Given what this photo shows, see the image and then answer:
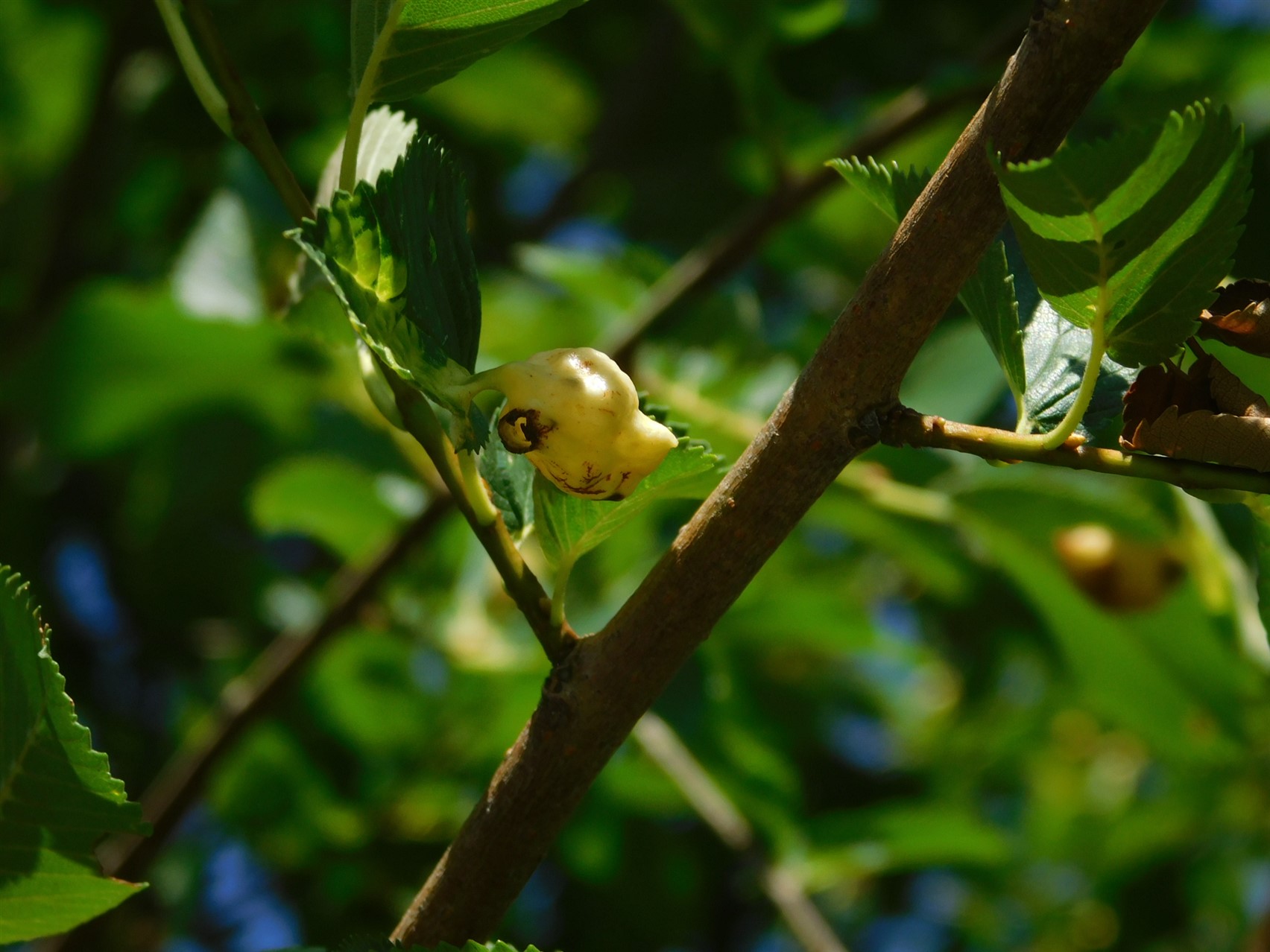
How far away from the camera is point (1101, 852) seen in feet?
7.32

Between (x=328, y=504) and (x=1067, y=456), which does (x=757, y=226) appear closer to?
(x=328, y=504)

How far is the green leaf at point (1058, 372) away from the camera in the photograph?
1.60ft

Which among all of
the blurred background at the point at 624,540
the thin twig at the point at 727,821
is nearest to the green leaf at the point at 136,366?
the blurred background at the point at 624,540

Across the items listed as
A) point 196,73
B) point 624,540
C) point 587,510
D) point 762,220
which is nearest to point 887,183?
point 587,510

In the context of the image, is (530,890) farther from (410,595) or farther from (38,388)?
(38,388)

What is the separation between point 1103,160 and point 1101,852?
210 cm

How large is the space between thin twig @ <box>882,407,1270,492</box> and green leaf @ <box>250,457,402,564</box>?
0.90 metres

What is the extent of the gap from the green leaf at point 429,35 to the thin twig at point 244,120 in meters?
0.04

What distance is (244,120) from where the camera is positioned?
504 millimetres

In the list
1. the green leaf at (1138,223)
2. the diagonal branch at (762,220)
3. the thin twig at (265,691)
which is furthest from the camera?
the diagonal branch at (762,220)

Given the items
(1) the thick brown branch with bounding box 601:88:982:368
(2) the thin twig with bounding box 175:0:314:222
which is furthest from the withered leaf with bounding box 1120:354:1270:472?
(1) the thick brown branch with bounding box 601:88:982:368

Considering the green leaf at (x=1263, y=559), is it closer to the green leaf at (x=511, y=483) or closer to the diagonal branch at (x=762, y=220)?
the green leaf at (x=511, y=483)

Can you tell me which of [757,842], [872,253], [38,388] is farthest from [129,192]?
[757,842]

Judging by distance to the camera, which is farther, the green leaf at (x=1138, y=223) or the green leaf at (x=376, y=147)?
the green leaf at (x=376, y=147)
